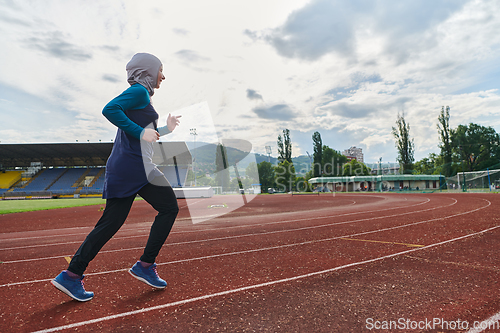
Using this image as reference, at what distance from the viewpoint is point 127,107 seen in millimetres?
2602

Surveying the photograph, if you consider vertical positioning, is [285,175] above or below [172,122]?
above

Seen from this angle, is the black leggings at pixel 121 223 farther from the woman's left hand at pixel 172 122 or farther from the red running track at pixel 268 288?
the woman's left hand at pixel 172 122

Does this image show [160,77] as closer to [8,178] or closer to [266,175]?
[8,178]

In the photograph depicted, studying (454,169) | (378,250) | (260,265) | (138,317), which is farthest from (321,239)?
(454,169)

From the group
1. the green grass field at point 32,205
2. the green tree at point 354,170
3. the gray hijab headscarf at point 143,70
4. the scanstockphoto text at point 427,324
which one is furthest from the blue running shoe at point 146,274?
the green tree at point 354,170

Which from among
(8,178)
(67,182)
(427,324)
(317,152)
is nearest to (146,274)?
(427,324)

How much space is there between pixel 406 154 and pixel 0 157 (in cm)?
8155

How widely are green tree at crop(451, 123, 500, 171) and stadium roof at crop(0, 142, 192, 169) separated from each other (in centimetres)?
5656

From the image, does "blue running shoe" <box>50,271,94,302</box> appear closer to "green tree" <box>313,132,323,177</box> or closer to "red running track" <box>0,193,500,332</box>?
"red running track" <box>0,193,500,332</box>

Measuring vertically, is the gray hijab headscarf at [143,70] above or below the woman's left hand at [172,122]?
above

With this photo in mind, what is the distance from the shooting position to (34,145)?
45.2 metres

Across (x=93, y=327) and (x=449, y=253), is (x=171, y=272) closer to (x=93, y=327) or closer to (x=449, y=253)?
(x=93, y=327)

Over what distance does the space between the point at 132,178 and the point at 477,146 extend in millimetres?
76855

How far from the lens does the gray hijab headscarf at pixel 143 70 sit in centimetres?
284
